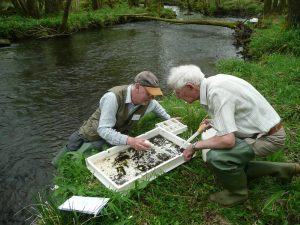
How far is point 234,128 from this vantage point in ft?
10.3

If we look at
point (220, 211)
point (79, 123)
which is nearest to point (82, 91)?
point (79, 123)

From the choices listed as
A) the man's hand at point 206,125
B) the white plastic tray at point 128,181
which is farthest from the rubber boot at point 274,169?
the white plastic tray at point 128,181

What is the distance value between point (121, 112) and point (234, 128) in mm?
1716

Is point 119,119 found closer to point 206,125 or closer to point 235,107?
point 206,125

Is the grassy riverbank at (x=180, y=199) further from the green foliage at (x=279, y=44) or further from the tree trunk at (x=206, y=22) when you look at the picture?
the tree trunk at (x=206, y=22)

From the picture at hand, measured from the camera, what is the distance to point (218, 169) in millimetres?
3342

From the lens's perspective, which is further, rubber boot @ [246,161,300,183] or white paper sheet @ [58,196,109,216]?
rubber boot @ [246,161,300,183]

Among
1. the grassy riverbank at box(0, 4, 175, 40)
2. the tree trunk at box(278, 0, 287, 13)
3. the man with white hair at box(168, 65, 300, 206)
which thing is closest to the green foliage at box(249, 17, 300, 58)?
the man with white hair at box(168, 65, 300, 206)

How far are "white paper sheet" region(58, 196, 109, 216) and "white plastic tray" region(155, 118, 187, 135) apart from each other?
1780 mm

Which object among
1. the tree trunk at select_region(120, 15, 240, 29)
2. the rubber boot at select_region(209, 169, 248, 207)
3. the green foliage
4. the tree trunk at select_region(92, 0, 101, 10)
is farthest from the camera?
the tree trunk at select_region(92, 0, 101, 10)

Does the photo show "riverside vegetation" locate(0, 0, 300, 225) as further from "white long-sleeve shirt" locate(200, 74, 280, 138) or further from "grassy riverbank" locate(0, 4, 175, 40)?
"grassy riverbank" locate(0, 4, 175, 40)

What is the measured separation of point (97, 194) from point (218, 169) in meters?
1.34

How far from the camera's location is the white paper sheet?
333 centimetres

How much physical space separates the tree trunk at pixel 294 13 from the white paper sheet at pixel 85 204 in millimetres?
8899
